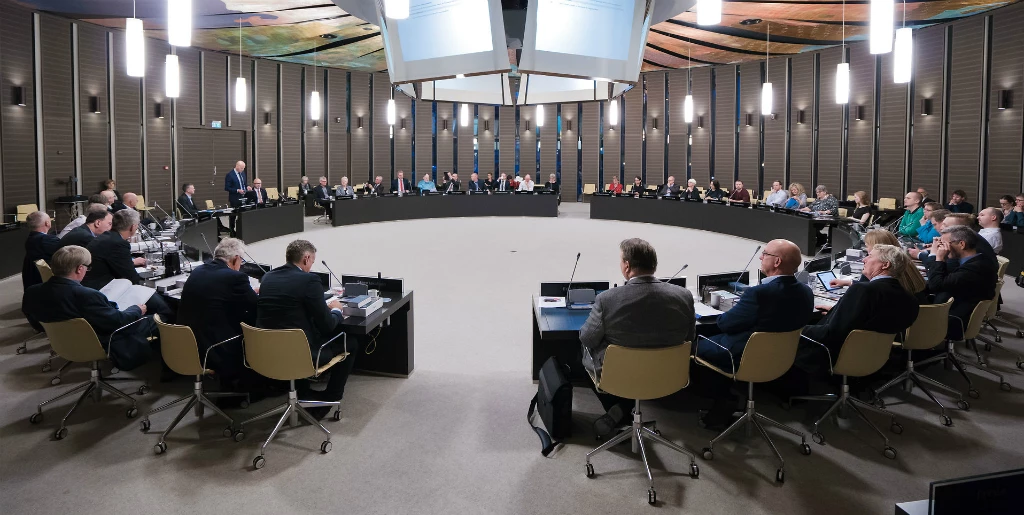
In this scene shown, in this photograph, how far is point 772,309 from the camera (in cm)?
357

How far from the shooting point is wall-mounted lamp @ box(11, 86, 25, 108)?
34.8 ft

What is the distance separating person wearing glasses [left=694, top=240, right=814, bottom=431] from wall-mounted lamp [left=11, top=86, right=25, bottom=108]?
11.4m

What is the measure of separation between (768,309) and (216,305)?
2989 millimetres

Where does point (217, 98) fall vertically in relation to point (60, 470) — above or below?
above

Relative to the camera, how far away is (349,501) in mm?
3156

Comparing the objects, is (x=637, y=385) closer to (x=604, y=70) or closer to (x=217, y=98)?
(x=604, y=70)

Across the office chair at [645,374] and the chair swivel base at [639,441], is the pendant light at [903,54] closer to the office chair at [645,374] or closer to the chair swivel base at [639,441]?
the office chair at [645,374]

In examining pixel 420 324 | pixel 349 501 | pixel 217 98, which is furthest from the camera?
pixel 217 98

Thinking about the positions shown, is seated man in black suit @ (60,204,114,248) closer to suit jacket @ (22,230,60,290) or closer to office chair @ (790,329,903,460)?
suit jacket @ (22,230,60,290)

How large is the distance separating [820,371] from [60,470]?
4.09 m

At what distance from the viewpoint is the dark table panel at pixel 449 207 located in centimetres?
1534

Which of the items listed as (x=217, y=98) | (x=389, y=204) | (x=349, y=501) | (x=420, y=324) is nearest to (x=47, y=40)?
(x=217, y=98)

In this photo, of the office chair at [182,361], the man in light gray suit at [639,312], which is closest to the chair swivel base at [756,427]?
the man in light gray suit at [639,312]

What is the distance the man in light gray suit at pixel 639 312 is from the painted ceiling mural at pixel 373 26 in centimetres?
726
